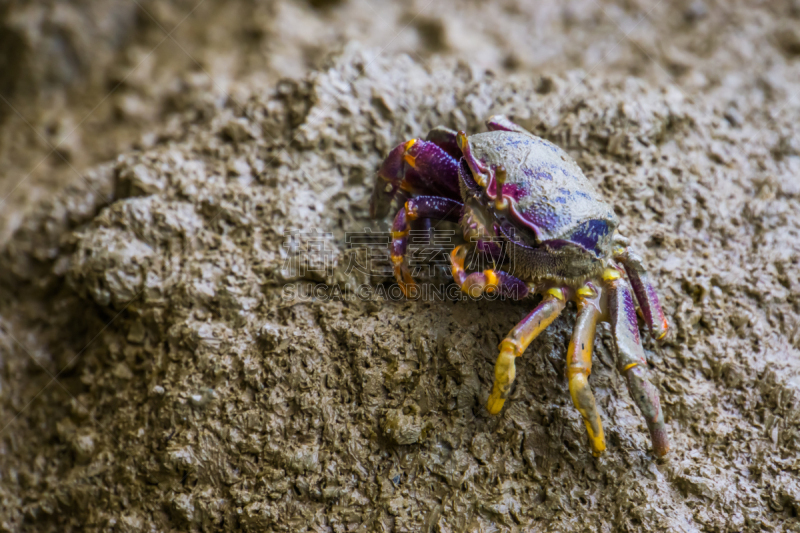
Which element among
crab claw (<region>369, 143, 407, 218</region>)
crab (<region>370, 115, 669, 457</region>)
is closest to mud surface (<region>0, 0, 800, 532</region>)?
crab claw (<region>369, 143, 407, 218</region>)

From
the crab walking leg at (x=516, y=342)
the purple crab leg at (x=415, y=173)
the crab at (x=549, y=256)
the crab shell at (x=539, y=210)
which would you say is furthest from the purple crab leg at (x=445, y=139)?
the crab walking leg at (x=516, y=342)

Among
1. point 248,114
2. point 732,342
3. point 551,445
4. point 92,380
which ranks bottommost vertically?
point 92,380

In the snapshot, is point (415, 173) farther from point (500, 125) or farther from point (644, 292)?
point (644, 292)

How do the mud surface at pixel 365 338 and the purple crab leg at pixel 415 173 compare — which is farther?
the purple crab leg at pixel 415 173

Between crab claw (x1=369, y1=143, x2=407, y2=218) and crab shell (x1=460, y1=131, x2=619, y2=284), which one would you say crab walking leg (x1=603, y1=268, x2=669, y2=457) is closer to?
crab shell (x1=460, y1=131, x2=619, y2=284)

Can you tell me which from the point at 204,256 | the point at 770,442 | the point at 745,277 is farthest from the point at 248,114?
the point at 770,442

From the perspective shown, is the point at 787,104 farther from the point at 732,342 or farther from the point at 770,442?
the point at 770,442

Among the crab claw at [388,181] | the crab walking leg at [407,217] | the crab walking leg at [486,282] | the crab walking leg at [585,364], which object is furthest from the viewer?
the crab claw at [388,181]

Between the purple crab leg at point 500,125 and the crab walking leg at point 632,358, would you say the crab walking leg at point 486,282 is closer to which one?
the crab walking leg at point 632,358

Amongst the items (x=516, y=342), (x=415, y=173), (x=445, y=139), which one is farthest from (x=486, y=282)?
(x=445, y=139)
